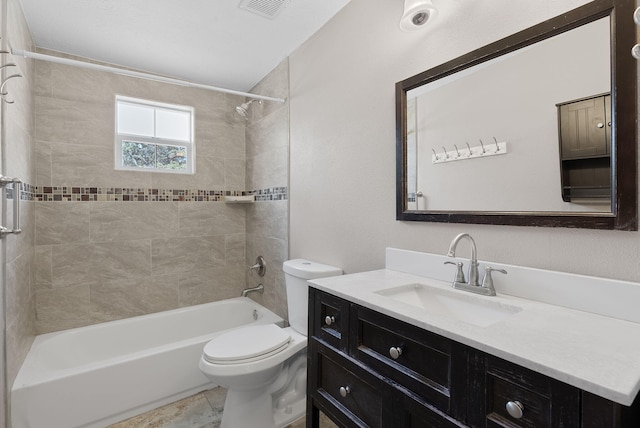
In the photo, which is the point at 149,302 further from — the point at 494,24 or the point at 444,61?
the point at 494,24

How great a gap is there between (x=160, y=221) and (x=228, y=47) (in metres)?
1.52

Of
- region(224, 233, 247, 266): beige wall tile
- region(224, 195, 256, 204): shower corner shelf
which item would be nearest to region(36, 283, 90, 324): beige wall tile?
region(224, 233, 247, 266): beige wall tile

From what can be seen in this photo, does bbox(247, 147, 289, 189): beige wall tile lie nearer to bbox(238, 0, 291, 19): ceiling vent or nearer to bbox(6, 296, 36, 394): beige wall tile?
bbox(238, 0, 291, 19): ceiling vent

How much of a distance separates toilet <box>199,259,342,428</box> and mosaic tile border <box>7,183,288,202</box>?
0.84 metres

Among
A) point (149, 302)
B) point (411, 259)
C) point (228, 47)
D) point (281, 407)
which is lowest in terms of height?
point (281, 407)

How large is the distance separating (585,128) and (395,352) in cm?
90

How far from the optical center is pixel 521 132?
1.08 meters

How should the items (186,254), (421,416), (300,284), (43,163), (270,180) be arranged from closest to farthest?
1. (421,416)
2. (300,284)
3. (43,163)
4. (270,180)
5. (186,254)

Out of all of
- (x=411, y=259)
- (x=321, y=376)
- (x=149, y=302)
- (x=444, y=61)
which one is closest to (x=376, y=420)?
(x=321, y=376)

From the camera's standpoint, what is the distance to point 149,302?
258 cm

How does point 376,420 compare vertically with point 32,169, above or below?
below

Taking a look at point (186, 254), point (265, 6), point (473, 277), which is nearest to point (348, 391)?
point (473, 277)

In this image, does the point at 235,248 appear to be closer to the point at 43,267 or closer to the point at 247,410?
the point at 43,267

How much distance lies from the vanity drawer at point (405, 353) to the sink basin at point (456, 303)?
6.4 inches
